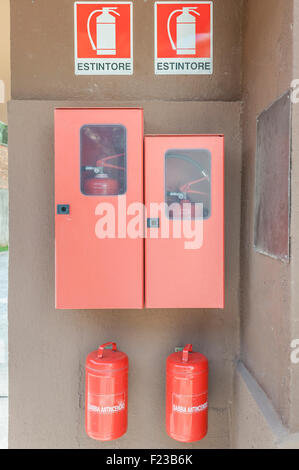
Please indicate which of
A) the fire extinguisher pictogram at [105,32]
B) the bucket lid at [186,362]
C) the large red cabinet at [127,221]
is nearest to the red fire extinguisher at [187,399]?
the bucket lid at [186,362]

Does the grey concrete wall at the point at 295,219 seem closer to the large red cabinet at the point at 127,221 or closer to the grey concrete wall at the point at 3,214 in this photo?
the large red cabinet at the point at 127,221

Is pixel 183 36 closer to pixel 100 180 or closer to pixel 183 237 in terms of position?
pixel 100 180

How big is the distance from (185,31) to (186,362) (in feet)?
6.24

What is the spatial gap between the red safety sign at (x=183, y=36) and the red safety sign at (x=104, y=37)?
0.59 ft

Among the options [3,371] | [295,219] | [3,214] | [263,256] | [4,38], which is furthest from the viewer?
[3,214]

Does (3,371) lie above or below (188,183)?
below

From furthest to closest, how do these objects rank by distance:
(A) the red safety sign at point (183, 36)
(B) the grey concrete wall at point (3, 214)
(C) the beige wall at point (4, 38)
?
1. (B) the grey concrete wall at point (3, 214)
2. (C) the beige wall at point (4, 38)
3. (A) the red safety sign at point (183, 36)

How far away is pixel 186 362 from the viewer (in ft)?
6.51

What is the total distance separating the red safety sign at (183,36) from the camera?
2139mm

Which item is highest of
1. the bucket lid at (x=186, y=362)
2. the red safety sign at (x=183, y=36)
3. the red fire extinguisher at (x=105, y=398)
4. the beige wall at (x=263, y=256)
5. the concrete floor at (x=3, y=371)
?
the red safety sign at (x=183, y=36)

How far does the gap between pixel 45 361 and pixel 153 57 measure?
6.40 feet

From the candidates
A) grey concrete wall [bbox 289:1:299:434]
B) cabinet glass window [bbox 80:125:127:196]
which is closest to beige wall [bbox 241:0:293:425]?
grey concrete wall [bbox 289:1:299:434]

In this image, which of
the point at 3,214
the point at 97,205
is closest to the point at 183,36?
the point at 97,205
